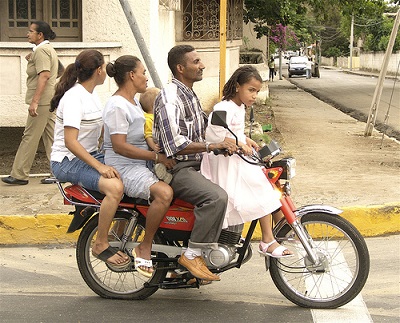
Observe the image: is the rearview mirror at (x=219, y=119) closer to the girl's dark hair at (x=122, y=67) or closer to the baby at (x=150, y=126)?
the baby at (x=150, y=126)

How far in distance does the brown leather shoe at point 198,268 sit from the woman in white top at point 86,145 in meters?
0.50

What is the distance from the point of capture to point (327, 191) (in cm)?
885

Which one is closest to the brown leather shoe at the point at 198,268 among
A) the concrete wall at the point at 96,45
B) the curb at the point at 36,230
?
the curb at the point at 36,230

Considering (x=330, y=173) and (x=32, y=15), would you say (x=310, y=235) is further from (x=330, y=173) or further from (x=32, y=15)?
(x=32, y=15)

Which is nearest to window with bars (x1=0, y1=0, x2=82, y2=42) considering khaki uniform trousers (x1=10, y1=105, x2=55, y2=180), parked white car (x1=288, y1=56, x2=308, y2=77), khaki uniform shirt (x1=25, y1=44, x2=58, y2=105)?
khaki uniform shirt (x1=25, y1=44, x2=58, y2=105)

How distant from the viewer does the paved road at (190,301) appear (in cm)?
542

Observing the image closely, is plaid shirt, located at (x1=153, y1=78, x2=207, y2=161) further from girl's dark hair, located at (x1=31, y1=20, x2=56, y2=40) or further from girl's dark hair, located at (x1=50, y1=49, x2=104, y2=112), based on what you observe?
girl's dark hair, located at (x1=31, y1=20, x2=56, y2=40)

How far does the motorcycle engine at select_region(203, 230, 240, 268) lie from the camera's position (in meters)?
5.43

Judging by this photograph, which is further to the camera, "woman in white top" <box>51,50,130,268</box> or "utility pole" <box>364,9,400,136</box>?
"utility pole" <box>364,9,400,136</box>

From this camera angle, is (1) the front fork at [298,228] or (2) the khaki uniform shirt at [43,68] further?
Result: (2) the khaki uniform shirt at [43,68]

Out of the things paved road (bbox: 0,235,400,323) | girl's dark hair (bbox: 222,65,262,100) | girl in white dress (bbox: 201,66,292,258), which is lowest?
paved road (bbox: 0,235,400,323)

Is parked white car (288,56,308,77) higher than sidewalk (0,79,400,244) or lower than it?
lower

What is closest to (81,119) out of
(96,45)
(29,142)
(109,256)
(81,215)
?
(81,215)

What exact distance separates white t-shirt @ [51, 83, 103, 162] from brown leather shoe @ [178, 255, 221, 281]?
3.87 ft
